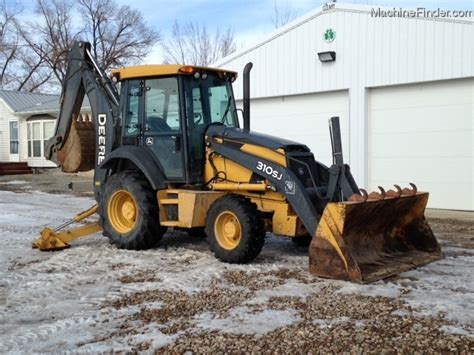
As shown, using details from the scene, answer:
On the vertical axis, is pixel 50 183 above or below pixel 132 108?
below

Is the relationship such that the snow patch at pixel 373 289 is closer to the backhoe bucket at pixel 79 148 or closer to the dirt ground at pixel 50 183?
the backhoe bucket at pixel 79 148

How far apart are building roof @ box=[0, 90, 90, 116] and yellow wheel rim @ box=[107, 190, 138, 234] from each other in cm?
1871

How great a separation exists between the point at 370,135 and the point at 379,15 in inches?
108

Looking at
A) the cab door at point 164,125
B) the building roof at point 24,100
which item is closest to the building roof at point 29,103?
the building roof at point 24,100

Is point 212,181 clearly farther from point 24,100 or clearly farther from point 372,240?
point 24,100

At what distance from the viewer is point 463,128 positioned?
1221 cm

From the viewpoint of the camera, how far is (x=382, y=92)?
1334 cm

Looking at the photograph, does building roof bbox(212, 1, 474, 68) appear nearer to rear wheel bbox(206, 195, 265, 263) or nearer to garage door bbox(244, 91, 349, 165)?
garage door bbox(244, 91, 349, 165)

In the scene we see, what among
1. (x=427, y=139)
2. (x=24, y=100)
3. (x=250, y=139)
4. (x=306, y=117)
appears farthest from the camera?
(x=24, y=100)

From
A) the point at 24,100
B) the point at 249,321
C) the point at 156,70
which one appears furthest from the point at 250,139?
the point at 24,100

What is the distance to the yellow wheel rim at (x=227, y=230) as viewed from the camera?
23.1 ft

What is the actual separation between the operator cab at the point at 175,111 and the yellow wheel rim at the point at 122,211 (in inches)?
29.7

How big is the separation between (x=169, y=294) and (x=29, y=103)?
85.5 feet

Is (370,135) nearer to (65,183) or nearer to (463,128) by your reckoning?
(463,128)
